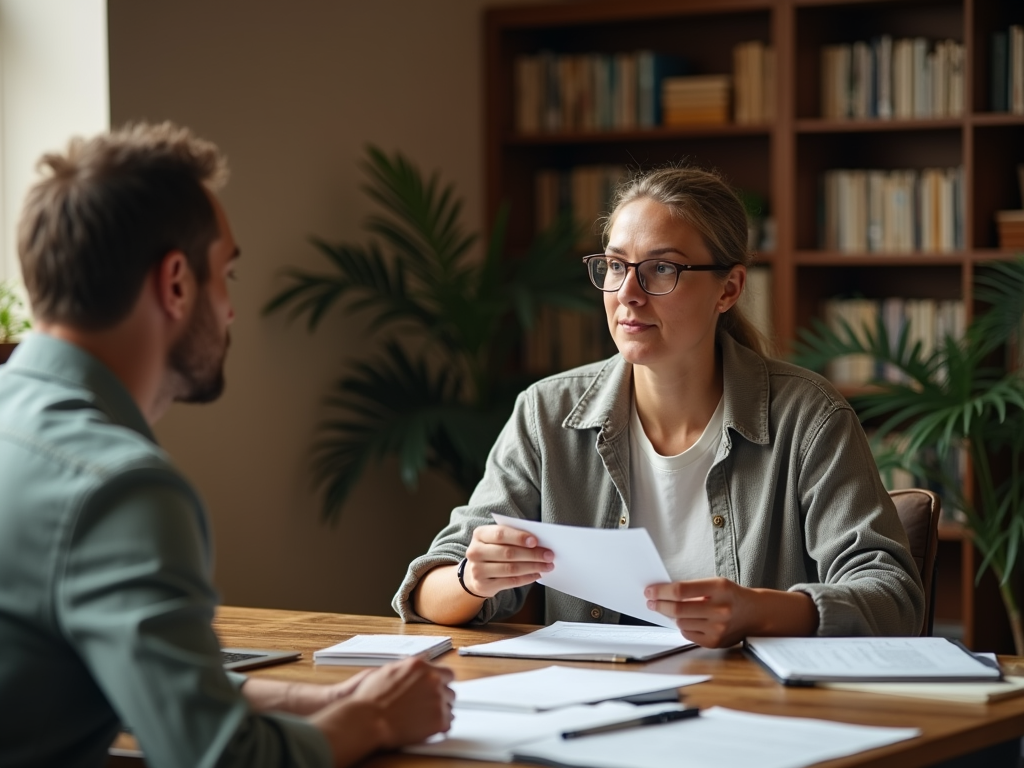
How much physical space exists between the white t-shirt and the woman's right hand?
1.17 feet

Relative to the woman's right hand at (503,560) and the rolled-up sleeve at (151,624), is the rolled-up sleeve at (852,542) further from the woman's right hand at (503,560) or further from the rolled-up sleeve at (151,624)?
the rolled-up sleeve at (151,624)

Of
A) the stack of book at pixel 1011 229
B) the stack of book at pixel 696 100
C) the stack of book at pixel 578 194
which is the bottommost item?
Answer: the stack of book at pixel 1011 229

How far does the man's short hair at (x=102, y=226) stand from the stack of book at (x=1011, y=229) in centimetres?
328

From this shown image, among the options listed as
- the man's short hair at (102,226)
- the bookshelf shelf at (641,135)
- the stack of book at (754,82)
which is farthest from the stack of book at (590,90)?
the man's short hair at (102,226)

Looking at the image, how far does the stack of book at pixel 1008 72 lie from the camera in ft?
13.3

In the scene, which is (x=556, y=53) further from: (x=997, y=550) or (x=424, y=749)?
(x=424, y=749)

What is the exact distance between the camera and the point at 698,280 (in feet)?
7.29

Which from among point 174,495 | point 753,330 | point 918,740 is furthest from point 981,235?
point 174,495

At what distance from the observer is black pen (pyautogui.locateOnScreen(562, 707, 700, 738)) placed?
54.2 inches

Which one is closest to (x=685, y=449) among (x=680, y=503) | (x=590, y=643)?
(x=680, y=503)

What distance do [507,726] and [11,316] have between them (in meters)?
1.98

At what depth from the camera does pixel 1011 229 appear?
4.05m

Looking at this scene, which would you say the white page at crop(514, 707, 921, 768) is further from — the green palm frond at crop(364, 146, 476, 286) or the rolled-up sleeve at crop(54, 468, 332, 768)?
the green palm frond at crop(364, 146, 476, 286)

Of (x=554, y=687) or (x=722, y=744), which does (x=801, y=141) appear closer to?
(x=554, y=687)
